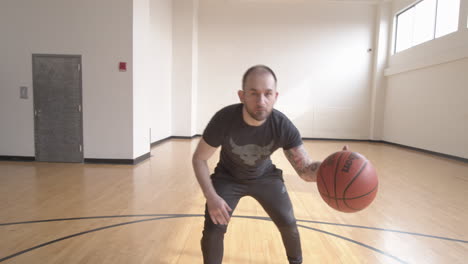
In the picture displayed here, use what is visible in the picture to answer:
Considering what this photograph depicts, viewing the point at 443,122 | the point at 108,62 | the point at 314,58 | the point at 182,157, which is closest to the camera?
the point at 108,62

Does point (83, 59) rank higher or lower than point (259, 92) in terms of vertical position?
higher

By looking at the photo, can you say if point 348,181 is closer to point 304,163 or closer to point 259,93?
point 304,163

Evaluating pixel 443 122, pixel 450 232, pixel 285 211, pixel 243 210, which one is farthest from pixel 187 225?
pixel 443 122

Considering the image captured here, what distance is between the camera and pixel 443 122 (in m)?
7.82

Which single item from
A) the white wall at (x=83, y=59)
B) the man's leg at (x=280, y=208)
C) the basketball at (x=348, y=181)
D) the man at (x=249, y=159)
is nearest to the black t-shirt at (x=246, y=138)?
the man at (x=249, y=159)

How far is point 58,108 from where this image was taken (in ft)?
19.3

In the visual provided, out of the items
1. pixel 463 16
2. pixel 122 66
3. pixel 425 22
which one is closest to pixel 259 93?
pixel 122 66

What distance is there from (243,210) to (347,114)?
28.0 ft

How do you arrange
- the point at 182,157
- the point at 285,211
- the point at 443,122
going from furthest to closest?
the point at 443,122 → the point at 182,157 → the point at 285,211

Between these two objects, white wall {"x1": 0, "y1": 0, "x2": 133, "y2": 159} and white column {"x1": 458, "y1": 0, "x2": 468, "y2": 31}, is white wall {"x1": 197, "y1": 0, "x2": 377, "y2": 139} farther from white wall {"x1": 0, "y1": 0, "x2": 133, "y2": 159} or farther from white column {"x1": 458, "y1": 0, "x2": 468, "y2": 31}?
white wall {"x1": 0, "y1": 0, "x2": 133, "y2": 159}

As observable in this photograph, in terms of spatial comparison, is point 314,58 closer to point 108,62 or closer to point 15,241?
point 108,62

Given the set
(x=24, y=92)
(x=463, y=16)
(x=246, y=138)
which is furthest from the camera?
(x=463, y=16)

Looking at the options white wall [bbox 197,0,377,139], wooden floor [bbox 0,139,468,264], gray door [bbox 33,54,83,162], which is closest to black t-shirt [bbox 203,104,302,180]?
wooden floor [bbox 0,139,468,264]

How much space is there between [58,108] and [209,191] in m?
5.17
